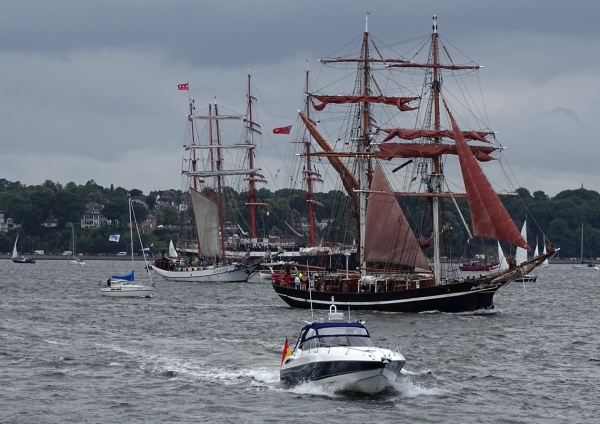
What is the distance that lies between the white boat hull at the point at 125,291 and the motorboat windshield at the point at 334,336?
2594 inches

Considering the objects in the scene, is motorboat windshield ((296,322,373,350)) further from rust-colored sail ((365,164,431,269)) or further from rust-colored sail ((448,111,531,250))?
rust-colored sail ((365,164,431,269))

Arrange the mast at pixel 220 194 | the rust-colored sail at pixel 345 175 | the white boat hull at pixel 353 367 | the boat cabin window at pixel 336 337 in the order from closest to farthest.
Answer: the white boat hull at pixel 353 367 → the boat cabin window at pixel 336 337 → the rust-colored sail at pixel 345 175 → the mast at pixel 220 194

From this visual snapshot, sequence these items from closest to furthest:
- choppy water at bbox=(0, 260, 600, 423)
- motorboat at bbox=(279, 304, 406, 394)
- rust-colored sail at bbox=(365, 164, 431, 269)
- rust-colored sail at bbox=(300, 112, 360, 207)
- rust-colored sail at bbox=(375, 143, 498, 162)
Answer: choppy water at bbox=(0, 260, 600, 423), motorboat at bbox=(279, 304, 406, 394), rust-colored sail at bbox=(365, 164, 431, 269), rust-colored sail at bbox=(375, 143, 498, 162), rust-colored sail at bbox=(300, 112, 360, 207)

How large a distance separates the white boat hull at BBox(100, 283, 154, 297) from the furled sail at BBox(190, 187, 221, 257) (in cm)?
4557

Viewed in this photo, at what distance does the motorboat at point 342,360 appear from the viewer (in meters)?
44.1

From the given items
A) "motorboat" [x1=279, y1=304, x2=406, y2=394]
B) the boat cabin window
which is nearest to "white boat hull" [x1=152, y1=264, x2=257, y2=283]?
"motorboat" [x1=279, y1=304, x2=406, y2=394]

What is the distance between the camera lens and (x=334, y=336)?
4597 cm

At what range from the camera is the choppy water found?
43.5 m

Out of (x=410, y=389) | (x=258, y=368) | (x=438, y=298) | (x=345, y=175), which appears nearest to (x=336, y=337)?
(x=410, y=389)

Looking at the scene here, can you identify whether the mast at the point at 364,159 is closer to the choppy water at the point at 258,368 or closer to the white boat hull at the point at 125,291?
the choppy water at the point at 258,368

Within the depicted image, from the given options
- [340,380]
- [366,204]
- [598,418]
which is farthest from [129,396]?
[366,204]

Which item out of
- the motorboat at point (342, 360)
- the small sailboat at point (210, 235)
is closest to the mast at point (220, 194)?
the small sailboat at point (210, 235)

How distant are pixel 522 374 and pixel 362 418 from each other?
1367 cm

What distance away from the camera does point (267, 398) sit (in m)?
45.7
